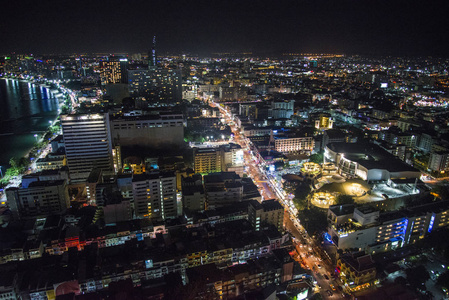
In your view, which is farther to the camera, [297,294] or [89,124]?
[89,124]

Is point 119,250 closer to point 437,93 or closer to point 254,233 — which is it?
point 254,233

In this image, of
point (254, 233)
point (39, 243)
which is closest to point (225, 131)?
point (254, 233)

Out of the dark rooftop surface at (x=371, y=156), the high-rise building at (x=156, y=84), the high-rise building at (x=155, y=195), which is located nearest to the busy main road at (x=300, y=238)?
the high-rise building at (x=155, y=195)

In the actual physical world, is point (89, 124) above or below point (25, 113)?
above

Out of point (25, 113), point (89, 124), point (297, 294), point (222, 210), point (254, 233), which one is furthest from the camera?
point (25, 113)

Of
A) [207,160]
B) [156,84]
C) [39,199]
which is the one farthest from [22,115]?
[207,160]

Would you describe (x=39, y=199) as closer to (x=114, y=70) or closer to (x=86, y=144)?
(x=86, y=144)
